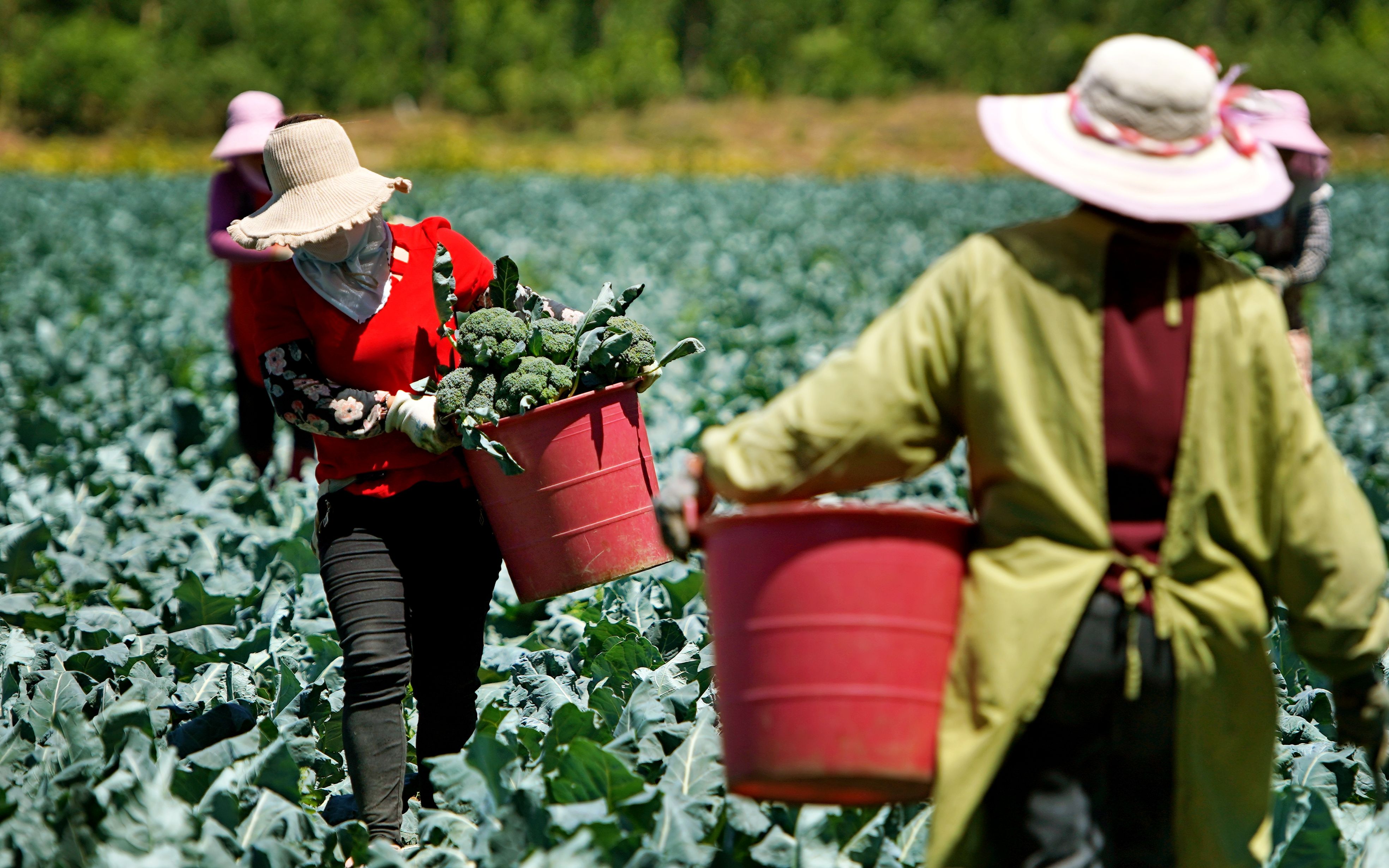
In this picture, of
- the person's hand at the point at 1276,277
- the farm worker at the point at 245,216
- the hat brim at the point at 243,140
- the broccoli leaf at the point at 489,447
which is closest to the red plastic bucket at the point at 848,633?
the broccoli leaf at the point at 489,447

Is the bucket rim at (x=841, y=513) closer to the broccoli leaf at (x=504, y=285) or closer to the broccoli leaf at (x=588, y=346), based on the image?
the broccoli leaf at (x=588, y=346)

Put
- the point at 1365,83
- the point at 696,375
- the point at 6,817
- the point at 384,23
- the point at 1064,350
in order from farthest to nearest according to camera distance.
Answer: the point at 384,23
the point at 1365,83
the point at 696,375
the point at 6,817
the point at 1064,350

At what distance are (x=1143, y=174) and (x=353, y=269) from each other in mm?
1607

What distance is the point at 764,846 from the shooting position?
2.62 m

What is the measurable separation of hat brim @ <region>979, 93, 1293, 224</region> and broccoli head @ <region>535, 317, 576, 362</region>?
1.15 m

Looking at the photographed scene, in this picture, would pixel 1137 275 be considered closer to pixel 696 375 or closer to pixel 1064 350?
pixel 1064 350

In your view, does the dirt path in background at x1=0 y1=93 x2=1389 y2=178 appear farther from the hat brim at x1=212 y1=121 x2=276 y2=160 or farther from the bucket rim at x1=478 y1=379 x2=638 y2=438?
the bucket rim at x1=478 y1=379 x2=638 y2=438

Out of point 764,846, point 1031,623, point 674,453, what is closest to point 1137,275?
point 1031,623

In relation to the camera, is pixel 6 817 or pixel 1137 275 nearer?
pixel 1137 275

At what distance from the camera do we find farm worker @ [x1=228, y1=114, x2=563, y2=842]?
2.72m

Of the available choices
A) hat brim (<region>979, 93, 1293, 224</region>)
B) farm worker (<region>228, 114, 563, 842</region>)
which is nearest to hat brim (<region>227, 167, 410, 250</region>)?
farm worker (<region>228, 114, 563, 842</region>)

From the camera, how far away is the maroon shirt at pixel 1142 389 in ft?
6.18

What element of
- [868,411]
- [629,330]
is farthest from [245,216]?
[868,411]

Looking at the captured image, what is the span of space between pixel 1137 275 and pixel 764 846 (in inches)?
53.2
